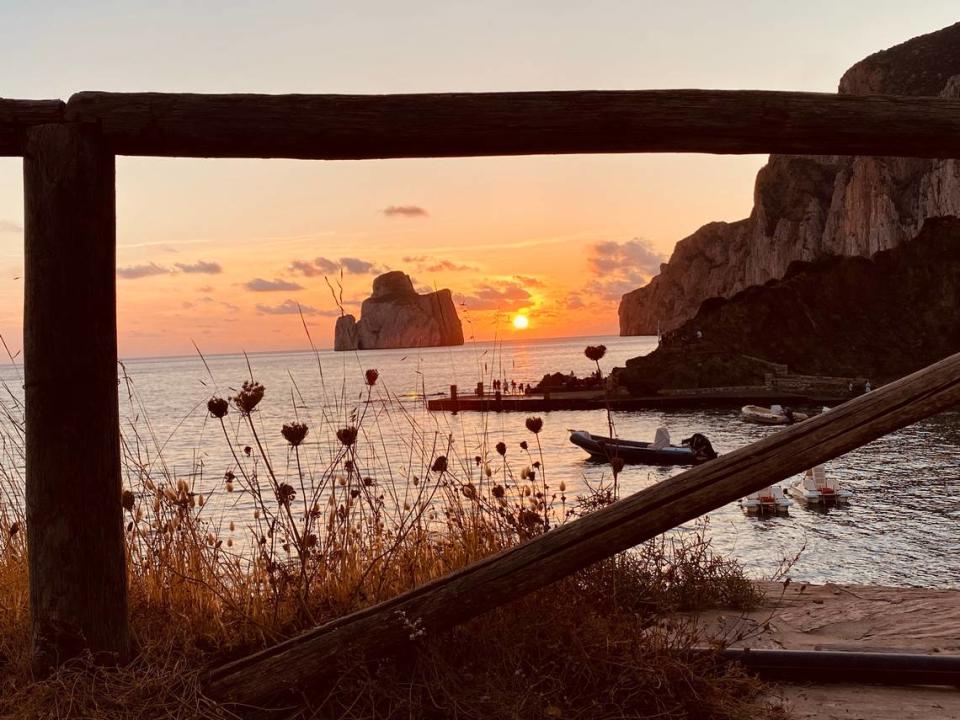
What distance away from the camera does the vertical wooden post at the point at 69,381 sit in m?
2.45

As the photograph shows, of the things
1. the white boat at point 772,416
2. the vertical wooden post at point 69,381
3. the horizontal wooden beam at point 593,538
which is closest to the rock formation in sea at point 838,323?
the white boat at point 772,416

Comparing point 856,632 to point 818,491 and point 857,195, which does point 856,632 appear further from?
point 857,195

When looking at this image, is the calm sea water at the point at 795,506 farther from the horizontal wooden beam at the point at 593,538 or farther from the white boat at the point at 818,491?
the horizontal wooden beam at the point at 593,538

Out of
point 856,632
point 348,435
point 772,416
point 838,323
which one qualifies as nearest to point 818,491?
point 856,632

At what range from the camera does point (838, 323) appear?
66812 mm

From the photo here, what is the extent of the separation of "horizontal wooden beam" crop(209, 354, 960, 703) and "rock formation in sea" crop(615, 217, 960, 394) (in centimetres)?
5260

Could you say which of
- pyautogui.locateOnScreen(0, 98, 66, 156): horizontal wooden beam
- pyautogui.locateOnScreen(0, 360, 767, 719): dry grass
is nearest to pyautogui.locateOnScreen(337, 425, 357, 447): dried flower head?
pyautogui.locateOnScreen(0, 360, 767, 719): dry grass

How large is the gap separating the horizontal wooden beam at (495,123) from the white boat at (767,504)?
634 inches

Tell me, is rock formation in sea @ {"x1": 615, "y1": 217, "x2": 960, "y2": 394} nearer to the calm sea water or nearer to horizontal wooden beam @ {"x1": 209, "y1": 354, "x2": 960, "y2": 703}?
the calm sea water

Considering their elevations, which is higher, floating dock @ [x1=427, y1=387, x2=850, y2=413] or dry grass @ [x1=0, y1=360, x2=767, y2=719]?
dry grass @ [x1=0, y1=360, x2=767, y2=719]

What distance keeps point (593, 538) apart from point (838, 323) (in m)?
70.3

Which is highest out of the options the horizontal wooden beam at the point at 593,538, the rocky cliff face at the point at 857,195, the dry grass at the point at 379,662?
the rocky cliff face at the point at 857,195

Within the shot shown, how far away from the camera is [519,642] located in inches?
115

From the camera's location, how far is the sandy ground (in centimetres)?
301
